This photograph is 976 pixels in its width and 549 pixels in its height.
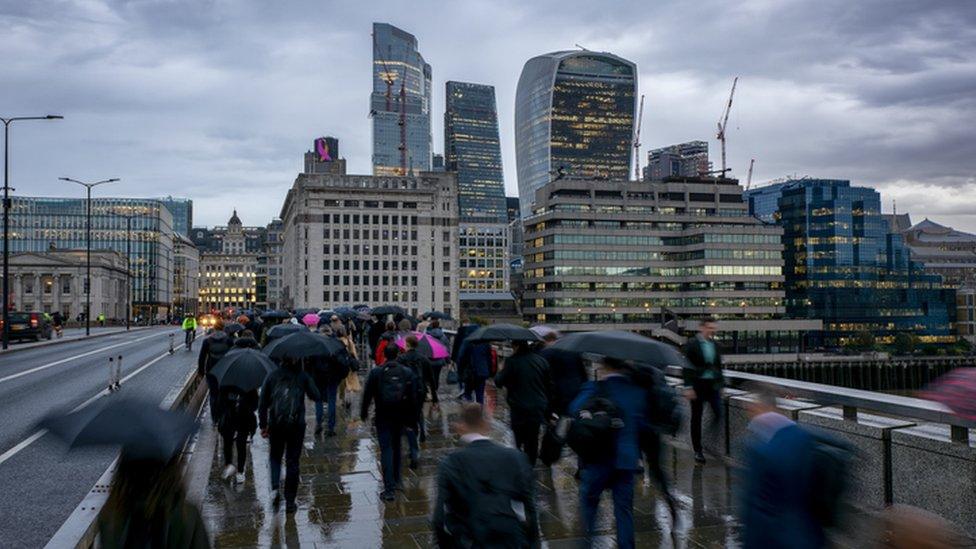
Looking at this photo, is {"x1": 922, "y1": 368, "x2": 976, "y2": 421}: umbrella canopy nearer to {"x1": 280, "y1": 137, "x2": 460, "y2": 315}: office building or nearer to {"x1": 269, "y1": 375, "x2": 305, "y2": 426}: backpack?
{"x1": 269, "y1": 375, "x2": 305, "y2": 426}: backpack

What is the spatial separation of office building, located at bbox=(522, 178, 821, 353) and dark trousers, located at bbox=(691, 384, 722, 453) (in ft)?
363

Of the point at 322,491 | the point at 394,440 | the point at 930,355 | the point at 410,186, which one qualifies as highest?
the point at 410,186

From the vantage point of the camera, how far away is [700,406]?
33.0 ft

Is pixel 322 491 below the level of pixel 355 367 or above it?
below

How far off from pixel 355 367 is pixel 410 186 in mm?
137201

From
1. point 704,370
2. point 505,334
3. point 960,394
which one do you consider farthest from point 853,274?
point 960,394

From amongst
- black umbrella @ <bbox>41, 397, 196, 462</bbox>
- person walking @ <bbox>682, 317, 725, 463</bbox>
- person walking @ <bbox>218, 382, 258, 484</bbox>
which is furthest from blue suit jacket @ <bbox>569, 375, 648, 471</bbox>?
person walking @ <bbox>218, 382, 258, 484</bbox>

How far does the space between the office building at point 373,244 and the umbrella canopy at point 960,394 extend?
13853 centimetres

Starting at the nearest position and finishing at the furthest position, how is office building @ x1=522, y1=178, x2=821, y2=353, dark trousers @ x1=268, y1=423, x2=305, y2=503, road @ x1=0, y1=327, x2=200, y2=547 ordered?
dark trousers @ x1=268, y1=423, x2=305, y2=503 < road @ x1=0, y1=327, x2=200, y2=547 < office building @ x1=522, y1=178, x2=821, y2=353

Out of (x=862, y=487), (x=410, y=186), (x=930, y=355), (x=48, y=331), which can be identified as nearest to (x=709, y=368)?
(x=862, y=487)

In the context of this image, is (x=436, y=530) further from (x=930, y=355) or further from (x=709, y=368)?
(x=930, y=355)

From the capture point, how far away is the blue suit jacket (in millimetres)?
6379

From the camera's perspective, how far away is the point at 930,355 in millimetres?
118000

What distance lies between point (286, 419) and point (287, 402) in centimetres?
20
